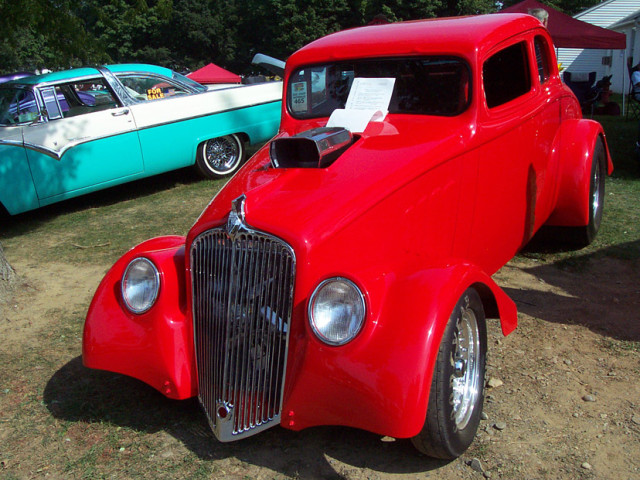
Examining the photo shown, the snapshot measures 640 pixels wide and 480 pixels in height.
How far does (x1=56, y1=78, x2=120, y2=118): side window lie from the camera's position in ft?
24.4

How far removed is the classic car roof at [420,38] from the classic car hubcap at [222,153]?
4522 mm

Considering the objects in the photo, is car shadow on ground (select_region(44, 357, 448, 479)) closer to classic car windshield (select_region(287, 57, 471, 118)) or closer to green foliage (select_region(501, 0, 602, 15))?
classic car windshield (select_region(287, 57, 471, 118))

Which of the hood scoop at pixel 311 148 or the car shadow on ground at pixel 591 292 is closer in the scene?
the hood scoop at pixel 311 148

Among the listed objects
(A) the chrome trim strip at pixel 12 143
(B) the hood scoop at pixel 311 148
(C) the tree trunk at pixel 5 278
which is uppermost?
(B) the hood scoop at pixel 311 148

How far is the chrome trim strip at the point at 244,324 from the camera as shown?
8.89 ft

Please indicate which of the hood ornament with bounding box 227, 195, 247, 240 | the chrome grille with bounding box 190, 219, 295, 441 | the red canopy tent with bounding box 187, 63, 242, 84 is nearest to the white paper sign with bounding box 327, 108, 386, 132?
the hood ornament with bounding box 227, 195, 247, 240

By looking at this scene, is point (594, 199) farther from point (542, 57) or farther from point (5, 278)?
point (5, 278)

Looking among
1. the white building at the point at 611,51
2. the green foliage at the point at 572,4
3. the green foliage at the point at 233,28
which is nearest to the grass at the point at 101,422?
the white building at the point at 611,51

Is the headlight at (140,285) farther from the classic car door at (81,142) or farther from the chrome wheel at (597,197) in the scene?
the classic car door at (81,142)

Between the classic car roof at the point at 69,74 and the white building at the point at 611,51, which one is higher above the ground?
the classic car roof at the point at 69,74

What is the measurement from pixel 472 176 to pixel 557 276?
72.9 inches

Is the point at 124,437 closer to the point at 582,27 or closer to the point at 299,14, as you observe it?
the point at 582,27

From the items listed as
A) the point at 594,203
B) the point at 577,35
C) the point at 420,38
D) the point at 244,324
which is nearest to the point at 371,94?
the point at 420,38

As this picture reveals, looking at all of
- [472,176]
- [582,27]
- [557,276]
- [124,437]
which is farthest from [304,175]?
[582,27]
